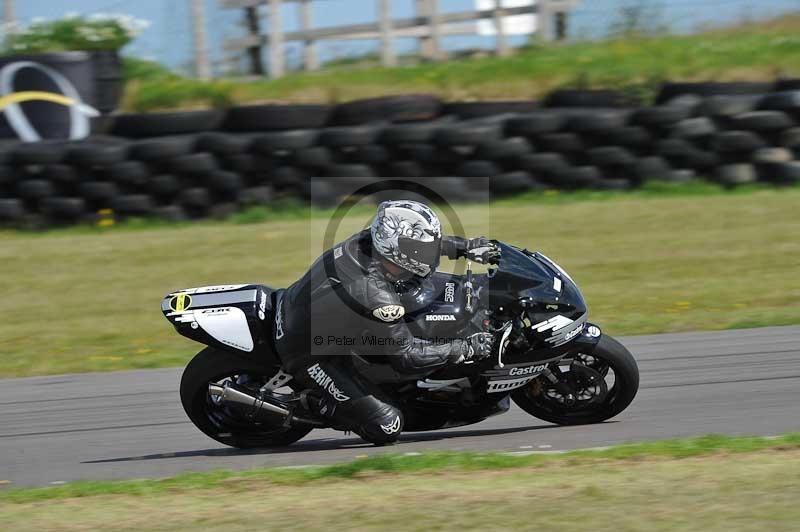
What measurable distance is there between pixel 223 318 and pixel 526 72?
36.2 feet

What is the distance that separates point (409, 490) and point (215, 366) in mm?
1624

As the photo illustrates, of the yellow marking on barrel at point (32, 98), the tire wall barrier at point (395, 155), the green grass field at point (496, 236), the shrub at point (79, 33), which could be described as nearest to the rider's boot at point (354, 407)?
the green grass field at point (496, 236)

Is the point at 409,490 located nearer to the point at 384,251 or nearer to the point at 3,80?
the point at 384,251

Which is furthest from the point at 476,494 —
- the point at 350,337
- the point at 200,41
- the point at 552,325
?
the point at 200,41

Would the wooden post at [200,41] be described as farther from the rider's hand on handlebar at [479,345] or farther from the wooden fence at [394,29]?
the rider's hand on handlebar at [479,345]

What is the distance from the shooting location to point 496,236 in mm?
12297

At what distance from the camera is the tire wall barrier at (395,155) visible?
42.2 feet

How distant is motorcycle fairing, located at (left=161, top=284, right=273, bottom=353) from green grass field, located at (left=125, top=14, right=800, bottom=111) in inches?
385

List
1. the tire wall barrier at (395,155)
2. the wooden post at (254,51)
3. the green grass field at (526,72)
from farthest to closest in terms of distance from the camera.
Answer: the wooden post at (254,51)
the green grass field at (526,72)
the tire wall barrier at (395,155)

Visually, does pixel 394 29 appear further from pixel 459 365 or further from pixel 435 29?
pixel 459 365

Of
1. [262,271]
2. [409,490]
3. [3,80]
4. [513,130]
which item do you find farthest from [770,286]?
[3,80]

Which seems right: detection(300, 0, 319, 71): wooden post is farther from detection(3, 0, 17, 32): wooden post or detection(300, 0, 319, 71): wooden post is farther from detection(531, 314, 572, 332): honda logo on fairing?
detection(531, 314, 572, 332): honda logo on fairing

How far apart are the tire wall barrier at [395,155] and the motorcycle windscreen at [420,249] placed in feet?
23.7

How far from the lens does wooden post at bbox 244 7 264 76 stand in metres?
17.4
